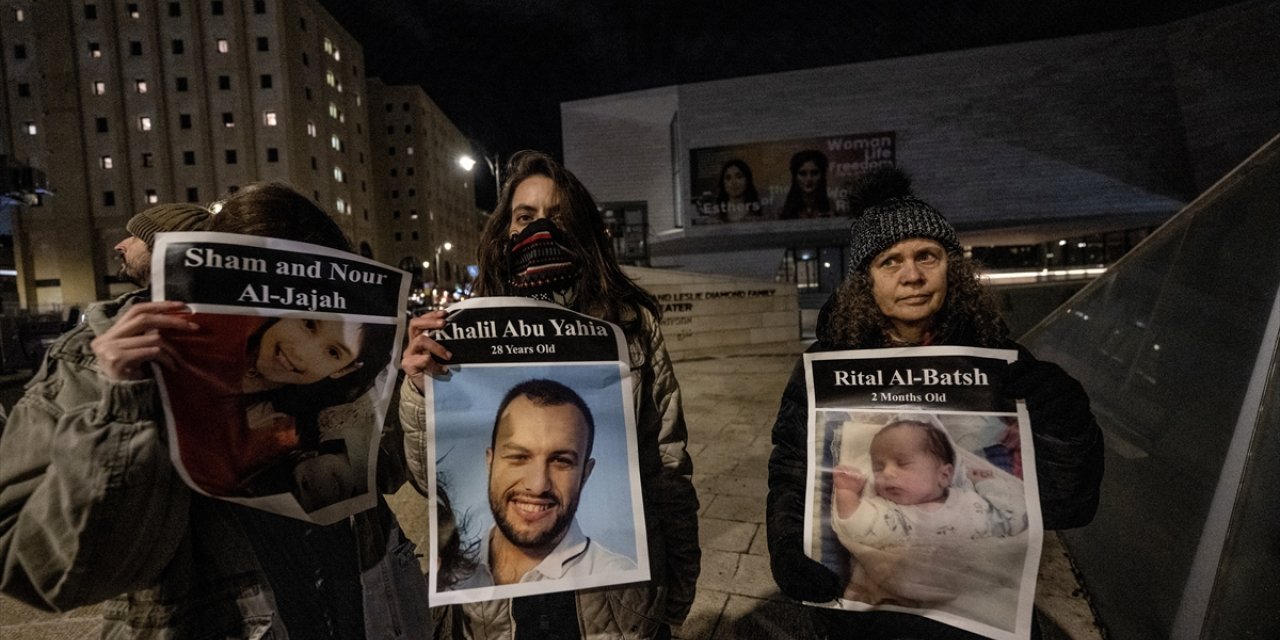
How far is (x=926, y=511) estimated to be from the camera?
47.3 inches

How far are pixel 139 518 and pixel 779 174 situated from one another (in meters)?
27.0

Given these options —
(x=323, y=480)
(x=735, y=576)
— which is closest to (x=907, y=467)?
(x=323, y=480)

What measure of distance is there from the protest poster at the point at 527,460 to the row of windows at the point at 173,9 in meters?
54.3

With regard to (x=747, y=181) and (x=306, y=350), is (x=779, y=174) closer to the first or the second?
(x=747, y=181)

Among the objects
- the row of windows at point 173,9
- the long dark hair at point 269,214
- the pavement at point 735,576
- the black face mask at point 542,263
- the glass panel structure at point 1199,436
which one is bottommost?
the pavement at point 735,576

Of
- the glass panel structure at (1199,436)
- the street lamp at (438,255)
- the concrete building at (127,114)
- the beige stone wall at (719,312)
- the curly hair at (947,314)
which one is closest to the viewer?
the curly hair at (947,314)

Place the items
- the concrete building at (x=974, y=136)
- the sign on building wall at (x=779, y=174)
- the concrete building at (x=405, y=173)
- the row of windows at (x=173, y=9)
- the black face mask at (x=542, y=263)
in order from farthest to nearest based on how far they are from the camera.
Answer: the concrete building at (x=405, y=173), the row of windows at (x=173, y=9), the sign on building wall at (x=779, y=174), the concrete building at (x=974, y=136), the black face mask at (x=542, y=263)

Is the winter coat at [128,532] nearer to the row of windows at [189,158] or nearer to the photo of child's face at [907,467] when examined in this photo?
the photo of child's face at [907,467]

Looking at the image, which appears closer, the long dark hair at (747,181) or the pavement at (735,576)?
the pavement at (735,576)

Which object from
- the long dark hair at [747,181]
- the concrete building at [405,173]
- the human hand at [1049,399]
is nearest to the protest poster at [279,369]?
the human hand at [1049,399]

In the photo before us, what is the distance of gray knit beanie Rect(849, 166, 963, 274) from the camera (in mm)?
1398

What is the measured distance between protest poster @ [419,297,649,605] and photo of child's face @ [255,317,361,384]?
0.19 meters

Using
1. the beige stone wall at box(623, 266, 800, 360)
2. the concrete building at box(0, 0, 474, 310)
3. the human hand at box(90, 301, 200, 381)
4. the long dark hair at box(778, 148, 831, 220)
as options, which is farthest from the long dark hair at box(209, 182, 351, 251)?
the concrete building at box(0, 0, 474, 310)

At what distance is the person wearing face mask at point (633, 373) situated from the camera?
1384 mm
